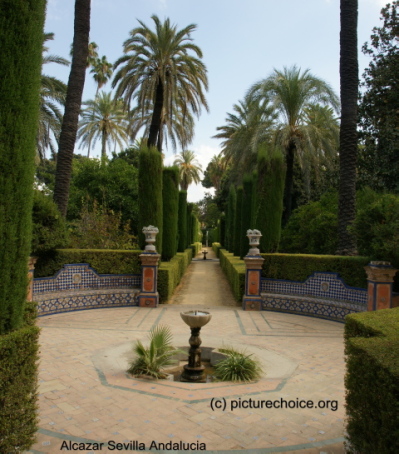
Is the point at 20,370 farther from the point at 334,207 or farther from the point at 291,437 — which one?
the point at 334,207

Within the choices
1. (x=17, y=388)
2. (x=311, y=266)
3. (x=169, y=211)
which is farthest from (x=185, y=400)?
(x=169, y=211)

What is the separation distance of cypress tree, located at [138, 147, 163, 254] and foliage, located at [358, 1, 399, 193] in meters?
8.07

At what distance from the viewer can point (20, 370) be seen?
298cm

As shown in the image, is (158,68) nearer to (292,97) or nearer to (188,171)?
(292,97)

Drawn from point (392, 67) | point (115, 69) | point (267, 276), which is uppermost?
point (115, 69)

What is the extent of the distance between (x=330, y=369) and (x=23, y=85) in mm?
5615

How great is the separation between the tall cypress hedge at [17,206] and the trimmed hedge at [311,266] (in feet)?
27.6

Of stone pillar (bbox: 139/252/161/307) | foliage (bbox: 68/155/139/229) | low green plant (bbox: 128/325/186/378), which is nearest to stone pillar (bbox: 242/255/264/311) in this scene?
stone pillar (bbox: 139/252/161/307)

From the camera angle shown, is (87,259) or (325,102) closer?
(87,259)

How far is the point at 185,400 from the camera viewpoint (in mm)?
4363

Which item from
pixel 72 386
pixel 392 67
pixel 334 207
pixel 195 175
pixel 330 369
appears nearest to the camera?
pixel 72 386

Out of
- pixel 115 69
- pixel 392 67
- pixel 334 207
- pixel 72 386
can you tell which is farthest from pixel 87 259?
pixel 392 67

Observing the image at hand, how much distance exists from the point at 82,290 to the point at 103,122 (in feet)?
86.7

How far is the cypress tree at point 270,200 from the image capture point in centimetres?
1319
